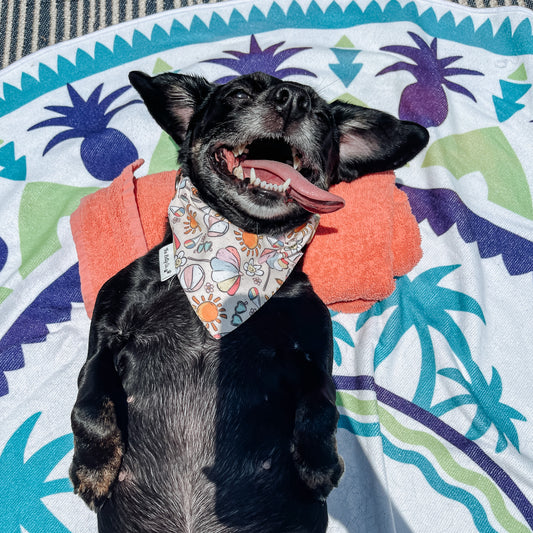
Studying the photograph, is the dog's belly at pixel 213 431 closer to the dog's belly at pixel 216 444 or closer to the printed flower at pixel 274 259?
the dog's belly at pixel 216 444

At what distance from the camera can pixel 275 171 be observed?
238cm

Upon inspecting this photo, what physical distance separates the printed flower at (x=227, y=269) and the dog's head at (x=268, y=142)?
0.59 feet

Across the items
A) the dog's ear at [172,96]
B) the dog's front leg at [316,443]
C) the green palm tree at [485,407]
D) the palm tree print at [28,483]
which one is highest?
the dog's ear at [172,96]

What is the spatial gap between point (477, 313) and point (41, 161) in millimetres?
2588

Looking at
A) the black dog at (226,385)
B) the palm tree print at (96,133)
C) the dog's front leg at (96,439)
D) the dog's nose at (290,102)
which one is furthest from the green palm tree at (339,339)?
the palm tree print at (96,133)

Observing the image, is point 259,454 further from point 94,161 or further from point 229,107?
point 94,161

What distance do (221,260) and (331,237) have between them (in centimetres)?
68

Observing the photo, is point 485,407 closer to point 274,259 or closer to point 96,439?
point 274,259

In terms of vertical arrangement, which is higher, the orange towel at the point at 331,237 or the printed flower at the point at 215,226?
the printed flower at the point at 215,226

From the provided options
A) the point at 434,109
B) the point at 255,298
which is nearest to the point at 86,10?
the point at 434,109

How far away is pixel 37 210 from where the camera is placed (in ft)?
10.5

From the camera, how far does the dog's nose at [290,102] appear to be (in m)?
2.34

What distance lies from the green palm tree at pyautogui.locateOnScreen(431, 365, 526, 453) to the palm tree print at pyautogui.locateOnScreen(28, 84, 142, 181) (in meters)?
2.16

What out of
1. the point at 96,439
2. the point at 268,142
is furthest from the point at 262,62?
the point at 96,439
